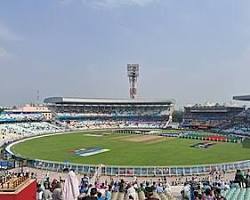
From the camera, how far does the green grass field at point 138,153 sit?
42625 mm

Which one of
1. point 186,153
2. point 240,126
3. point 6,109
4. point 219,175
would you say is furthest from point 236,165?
point 6,109

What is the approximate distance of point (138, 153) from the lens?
48938 millimetres

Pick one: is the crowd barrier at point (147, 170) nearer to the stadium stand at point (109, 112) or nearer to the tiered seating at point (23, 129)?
the tiered seating at point (23, 129)

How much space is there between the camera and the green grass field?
42.6m

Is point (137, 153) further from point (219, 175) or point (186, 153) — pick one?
point (219, 175)

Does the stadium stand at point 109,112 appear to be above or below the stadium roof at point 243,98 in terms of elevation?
below

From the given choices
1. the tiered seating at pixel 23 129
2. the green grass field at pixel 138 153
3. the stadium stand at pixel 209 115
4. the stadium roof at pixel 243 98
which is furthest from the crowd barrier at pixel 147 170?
the stadium stand at pixel 209 115

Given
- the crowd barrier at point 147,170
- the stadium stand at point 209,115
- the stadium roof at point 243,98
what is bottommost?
the crowd barrier at point 147,170

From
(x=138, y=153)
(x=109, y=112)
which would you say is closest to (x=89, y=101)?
(x=109, y=112)

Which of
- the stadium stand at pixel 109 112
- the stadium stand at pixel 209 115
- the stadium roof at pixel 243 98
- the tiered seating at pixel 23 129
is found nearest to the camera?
the tiered seating at pixel 23 129

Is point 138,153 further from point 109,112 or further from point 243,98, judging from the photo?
point 109,112

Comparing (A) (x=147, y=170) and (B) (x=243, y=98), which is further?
(B) (x=243, y=98)

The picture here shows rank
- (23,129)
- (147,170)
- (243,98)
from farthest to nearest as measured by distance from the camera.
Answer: (243,98) < (23,129) < (147,170)

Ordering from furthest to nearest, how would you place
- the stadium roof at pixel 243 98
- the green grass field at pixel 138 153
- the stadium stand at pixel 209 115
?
the stadium stand at pixel 209 115 → the stadium roof at pixel 243 98 → the green grass field at pixel 138 153
